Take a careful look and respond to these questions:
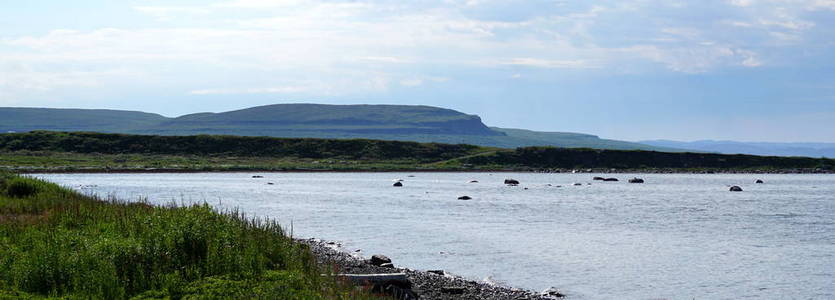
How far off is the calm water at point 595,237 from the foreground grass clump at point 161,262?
896 centimetres

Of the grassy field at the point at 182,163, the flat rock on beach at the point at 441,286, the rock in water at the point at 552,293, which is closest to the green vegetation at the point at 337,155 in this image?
the grassy field at the point at 182,163

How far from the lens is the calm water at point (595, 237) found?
92.5 ft

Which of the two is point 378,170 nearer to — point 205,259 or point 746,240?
point 746,240

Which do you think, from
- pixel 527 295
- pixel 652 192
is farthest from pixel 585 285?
pixel 652 192

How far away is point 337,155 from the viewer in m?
169

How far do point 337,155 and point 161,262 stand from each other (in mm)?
149473

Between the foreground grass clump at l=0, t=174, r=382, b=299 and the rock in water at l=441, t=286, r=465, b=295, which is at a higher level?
the foreground grass clump at l=0, t=174, r=382, b=299

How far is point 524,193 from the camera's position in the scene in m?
84.9

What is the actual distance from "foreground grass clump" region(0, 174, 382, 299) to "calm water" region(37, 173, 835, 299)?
8964 millimetres

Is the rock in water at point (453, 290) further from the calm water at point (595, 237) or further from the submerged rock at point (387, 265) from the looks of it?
the submerged rock at point (387, 265)

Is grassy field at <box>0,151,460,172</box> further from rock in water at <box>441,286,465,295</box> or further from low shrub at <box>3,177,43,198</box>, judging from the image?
rock in water at <box>441,286,465,295</box>

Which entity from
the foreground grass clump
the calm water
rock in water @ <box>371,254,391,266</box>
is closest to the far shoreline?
the calm water

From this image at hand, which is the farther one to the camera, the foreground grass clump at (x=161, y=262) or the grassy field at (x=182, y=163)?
the grassy field at (x=182, y=163)

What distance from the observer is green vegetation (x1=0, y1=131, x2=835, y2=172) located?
151250 mm
